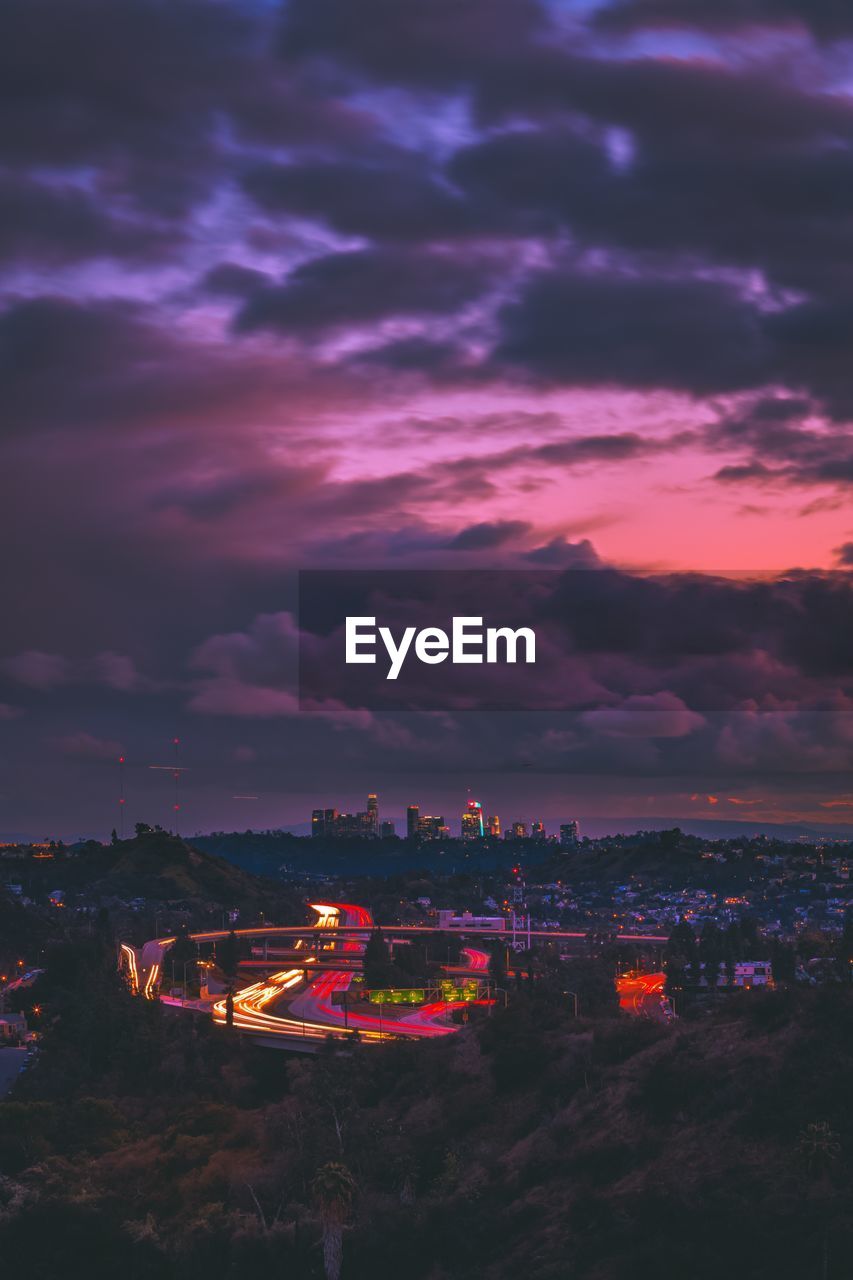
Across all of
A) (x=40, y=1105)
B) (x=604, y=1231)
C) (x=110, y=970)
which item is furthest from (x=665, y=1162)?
(x=110, y=970)

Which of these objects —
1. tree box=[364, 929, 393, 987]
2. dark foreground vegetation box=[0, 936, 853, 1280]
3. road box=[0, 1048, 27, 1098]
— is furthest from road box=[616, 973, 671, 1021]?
road box=[0, 1048, 27, 1098]

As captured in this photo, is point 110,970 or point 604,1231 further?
point 110,970

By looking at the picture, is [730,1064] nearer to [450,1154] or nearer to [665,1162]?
[665,1162]

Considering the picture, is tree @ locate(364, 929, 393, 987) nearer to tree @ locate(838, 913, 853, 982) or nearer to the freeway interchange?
the freeway interchange

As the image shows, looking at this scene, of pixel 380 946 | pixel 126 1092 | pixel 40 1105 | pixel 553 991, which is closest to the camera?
pixel 40 1105

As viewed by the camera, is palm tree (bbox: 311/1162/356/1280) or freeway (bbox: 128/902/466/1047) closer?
palm tree (bbox: 311/1162/356/1280)
